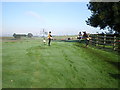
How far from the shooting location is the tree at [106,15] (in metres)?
24.0

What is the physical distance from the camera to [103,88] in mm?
6059

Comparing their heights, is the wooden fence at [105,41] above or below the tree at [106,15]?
below

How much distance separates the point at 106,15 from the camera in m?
26.9

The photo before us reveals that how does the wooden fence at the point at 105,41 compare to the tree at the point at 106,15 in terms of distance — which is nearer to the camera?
the wooden fence at the point at 105,41

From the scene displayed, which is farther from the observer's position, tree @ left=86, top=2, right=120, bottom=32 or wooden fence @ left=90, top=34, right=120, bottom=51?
tree @ left=86, top=2, right=120, bottom=32

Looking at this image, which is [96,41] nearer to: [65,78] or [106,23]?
[106,23]

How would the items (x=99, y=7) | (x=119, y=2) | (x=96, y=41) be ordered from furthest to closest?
(x=99, y=7) → (x=119, y=2) → (x=96, y=41)

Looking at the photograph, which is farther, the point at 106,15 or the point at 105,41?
the point at 106,15

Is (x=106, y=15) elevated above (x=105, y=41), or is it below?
above

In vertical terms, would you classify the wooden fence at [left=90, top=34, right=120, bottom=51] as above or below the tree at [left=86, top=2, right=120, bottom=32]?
below

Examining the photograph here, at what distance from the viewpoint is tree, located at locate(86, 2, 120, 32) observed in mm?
24031

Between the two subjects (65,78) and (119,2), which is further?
(119,2)

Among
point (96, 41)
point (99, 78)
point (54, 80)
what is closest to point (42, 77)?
point (54, 80)

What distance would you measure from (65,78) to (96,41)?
15543 millimetres
